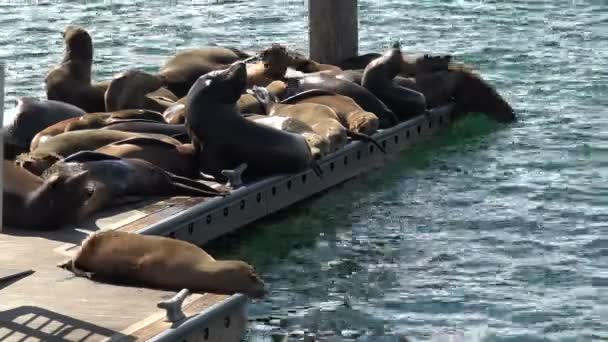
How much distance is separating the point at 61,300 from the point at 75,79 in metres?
5.39

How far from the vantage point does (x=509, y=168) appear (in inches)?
568

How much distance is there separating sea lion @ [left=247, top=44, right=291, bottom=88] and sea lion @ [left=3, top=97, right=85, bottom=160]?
2.23m

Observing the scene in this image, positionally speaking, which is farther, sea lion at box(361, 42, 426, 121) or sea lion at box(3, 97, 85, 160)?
sea lion at box(361, 42, 426, 121)

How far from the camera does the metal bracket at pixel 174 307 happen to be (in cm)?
845

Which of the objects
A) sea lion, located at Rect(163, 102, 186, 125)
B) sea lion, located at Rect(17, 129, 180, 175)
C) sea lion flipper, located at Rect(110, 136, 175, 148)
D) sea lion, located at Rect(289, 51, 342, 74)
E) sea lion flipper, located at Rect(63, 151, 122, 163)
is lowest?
sea lion, located at Rect(289, 51, 342, 74)

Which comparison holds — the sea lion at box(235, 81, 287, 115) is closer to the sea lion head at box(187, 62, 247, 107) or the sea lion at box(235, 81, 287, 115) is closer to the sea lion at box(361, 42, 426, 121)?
the sea lion head at box(187, 62, 247, 107)

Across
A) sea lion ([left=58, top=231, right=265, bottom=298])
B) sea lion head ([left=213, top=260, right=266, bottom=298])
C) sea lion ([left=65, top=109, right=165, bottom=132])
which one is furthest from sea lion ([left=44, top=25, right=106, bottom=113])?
sea lion head ([left=213, top=260, right=266, bottom=298])

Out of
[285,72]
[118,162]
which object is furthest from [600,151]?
[118,162]

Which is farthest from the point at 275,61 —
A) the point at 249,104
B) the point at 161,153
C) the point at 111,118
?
the point at 161,153

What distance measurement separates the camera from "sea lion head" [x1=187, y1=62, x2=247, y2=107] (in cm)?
1224

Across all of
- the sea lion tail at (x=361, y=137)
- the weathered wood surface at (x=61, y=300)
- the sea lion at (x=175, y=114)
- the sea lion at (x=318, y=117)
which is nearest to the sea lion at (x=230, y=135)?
the sea lion at (x=175, y=114)

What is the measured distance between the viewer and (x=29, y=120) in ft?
42.5

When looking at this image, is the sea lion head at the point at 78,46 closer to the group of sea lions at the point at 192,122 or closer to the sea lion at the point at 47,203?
the group of sea lions at the point at 192,122

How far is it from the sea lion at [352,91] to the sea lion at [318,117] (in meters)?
0.69
